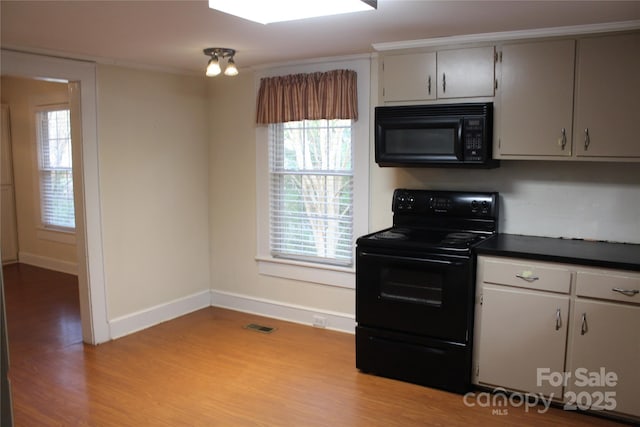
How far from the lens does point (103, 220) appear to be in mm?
4188

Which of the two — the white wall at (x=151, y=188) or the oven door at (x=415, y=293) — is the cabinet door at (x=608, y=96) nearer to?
the oven door at (x=415, y=293)

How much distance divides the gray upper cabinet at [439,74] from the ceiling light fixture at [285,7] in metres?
1.03

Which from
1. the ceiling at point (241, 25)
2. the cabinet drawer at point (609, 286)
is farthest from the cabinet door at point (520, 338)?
the ceiling at point (241, 25)

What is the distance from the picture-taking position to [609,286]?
2.86 metres

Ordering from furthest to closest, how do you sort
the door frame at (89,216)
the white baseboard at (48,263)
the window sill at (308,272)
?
the white baseboard at (48,263) < the window sill at (308,272) < the door frame at (89,216)

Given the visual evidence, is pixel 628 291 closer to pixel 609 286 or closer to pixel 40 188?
pixel 609 286

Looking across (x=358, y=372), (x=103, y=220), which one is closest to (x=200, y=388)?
(x=358, y=372)

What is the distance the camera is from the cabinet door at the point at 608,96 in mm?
3014

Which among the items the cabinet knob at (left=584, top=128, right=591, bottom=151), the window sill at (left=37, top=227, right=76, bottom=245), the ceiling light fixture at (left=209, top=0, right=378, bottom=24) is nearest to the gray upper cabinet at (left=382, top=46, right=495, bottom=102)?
the cabinet knob at (left=584, top=128, right=591, bottom=151)

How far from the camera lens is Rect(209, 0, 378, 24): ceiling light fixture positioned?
2410 millimetres

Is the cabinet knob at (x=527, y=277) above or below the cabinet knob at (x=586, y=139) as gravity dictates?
below

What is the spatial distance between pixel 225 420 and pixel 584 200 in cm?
254

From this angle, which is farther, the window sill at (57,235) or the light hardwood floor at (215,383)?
the window sill at (57,235)

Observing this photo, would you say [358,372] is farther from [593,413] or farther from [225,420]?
[593,413]
